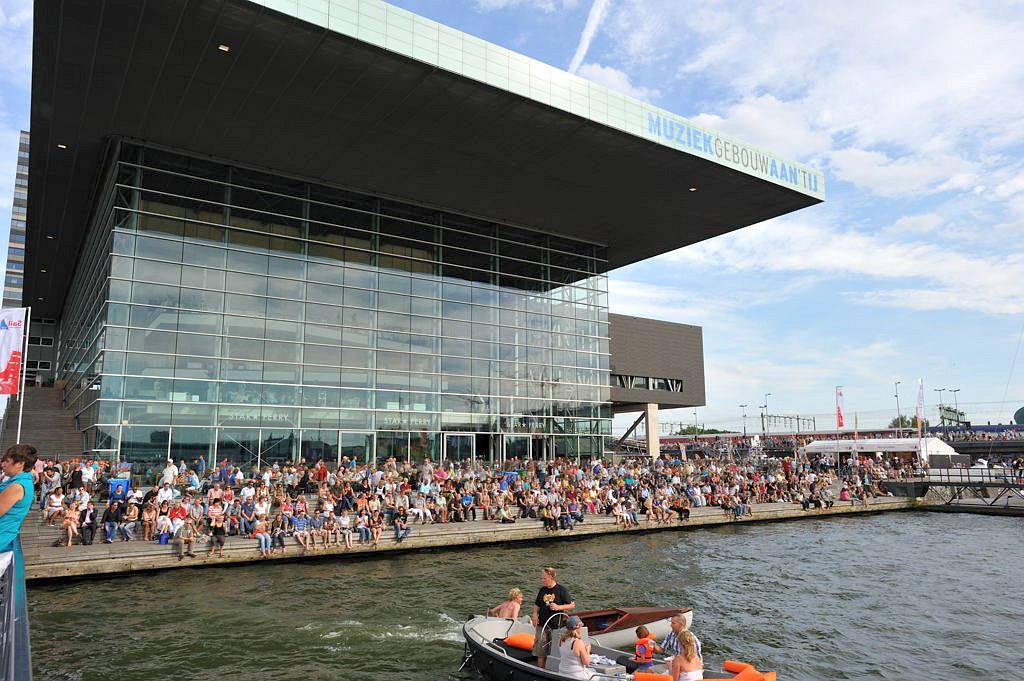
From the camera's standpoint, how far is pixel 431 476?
2580cm

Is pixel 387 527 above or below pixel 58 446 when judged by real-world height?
below

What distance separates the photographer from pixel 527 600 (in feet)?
50.0

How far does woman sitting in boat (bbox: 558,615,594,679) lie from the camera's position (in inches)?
380

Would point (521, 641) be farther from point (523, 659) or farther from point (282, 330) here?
point (282, 330)

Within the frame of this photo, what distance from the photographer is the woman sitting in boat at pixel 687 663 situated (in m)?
9.11

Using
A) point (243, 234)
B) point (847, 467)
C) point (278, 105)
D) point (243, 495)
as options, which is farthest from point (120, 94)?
point (847, 467)

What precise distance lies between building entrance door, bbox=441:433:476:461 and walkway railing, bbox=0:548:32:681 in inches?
1088

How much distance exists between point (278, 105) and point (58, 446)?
1968 cm

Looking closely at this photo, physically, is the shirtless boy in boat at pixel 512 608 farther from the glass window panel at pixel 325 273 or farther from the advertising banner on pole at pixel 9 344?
→ the glass window panel at pixel 325 273

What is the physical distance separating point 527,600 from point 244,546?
868 cm

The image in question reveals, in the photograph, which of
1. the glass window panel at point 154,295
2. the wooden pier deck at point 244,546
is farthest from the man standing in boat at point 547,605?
the glass window panel at point 154,295

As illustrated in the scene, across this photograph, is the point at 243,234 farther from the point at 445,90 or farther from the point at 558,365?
the point at 558,365

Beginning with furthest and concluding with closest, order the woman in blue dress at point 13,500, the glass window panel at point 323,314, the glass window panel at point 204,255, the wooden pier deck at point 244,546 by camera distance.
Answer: the glass window panel at point 323,314
the glass window panel at point 204,255
the wooden pier deck at point 244,546
the woman in blue dress at point 13,500

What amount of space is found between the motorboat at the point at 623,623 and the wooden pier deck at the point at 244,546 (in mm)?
10107
